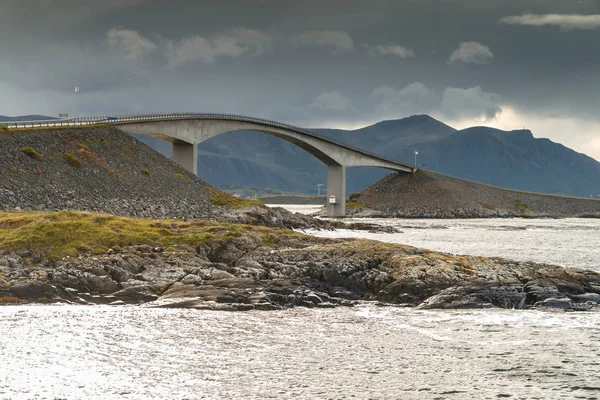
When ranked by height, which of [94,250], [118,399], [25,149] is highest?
[25,149]

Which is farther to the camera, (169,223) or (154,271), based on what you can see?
(169,223)

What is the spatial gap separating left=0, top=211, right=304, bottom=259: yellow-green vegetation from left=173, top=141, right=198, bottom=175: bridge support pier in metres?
56.3

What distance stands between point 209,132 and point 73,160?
3753 cm

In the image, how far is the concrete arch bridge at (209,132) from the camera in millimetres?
89375

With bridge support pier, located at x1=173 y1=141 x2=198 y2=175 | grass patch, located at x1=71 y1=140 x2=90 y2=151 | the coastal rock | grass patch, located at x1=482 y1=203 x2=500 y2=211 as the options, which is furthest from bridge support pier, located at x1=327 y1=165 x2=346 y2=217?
the coastal rock

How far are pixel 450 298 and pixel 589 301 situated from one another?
639 centimetres

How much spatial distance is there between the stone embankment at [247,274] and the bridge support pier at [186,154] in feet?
198

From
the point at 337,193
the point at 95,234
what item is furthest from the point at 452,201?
the point at 95,234

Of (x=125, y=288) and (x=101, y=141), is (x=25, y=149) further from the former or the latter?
(x=125, y=288)

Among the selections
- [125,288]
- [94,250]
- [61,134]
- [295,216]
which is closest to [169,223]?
[94,250]

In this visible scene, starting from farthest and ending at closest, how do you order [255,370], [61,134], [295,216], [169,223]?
[295,216] → [61,134] → [169,223] → [255,370]

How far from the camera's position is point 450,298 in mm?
29484

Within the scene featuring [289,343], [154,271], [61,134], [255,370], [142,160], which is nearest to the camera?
[255,370]

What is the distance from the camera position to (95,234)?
124 feet
